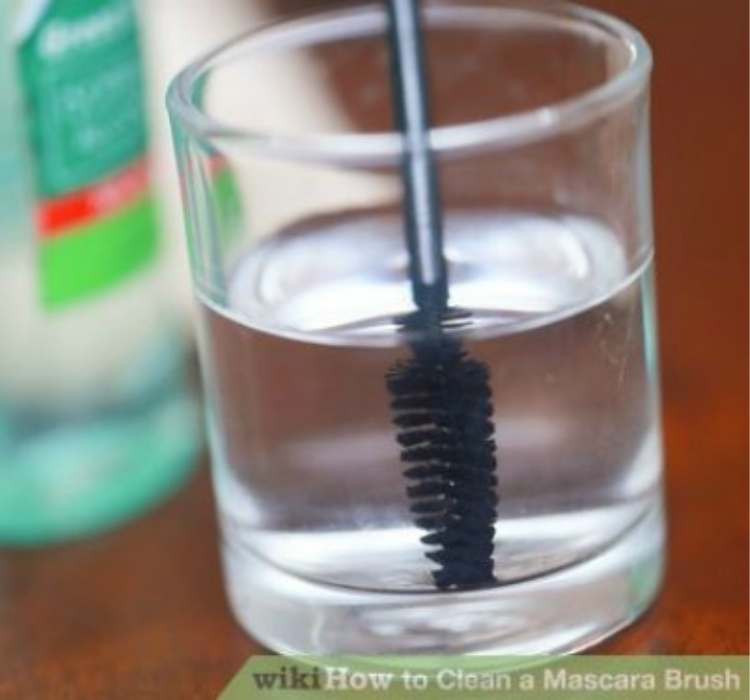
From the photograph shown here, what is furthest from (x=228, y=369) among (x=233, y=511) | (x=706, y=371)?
(x=706, y=371)

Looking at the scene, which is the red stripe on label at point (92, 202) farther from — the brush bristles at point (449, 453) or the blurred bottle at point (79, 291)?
the brush bristles at point (449, 453)

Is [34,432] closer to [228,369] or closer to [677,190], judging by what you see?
[228,369]

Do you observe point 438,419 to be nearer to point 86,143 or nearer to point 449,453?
point 449,453

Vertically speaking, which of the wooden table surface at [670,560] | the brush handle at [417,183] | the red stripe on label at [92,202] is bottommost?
the wooden table surface at [670,560]

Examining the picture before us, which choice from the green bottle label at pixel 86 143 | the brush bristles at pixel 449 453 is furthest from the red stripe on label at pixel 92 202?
the brush bristles at pixel 449 453

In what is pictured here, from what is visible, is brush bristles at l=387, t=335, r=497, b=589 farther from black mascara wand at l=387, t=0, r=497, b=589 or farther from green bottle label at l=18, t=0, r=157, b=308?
green bottle label at l=18, t=0, r=157, b=308

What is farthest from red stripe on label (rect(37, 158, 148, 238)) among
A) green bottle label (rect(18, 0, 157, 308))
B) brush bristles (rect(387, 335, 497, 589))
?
brush bristles (rect(387, 335, 497, 589))
